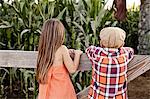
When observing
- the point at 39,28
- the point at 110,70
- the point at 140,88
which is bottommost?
the point at 140,88

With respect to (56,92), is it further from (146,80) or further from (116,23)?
(116,23)

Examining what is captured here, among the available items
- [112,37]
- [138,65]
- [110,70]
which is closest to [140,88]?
[138,65]

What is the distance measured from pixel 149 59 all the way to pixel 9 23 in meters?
2.54

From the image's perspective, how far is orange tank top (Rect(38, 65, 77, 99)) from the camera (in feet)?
9.18

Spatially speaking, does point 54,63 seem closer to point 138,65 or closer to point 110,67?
point 110,67

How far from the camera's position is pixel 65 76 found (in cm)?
281

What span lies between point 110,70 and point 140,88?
1.52 m

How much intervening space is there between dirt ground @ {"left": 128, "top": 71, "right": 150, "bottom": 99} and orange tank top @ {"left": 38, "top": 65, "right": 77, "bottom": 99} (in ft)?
4.59

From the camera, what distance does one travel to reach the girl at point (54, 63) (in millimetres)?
2750

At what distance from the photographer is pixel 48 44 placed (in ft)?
9.08

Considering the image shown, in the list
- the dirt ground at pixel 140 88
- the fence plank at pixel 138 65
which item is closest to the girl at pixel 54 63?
the fence plank at pixel 138 65

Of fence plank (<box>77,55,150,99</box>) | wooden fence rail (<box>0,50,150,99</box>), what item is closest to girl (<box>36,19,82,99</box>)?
wooden fence rail (<box>0,50,150,99</box>)

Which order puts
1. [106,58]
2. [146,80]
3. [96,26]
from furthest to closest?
[96,26] → [146,80] → [106,58]

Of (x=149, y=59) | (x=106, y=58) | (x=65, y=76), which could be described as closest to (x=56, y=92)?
(x=65, y=76)
